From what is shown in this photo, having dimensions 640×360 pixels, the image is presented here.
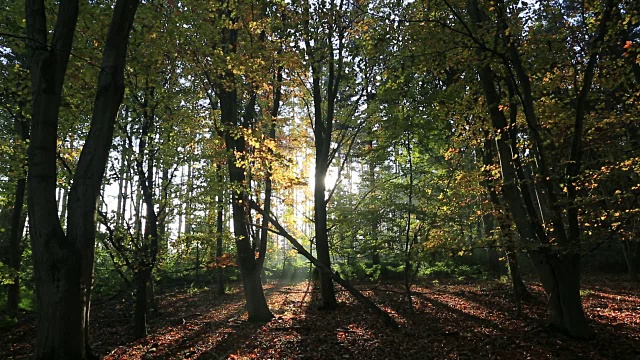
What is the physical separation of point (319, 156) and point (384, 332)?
5.64 metres

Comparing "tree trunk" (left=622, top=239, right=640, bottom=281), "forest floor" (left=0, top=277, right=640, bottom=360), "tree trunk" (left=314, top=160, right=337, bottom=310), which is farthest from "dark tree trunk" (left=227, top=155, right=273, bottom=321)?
"tree trunk" (left=622, top=239, right=640, bottom=281)

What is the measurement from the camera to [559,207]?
6773 mm

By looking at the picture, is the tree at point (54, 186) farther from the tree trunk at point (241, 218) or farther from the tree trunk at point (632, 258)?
the tree trunk at point (632, 258)

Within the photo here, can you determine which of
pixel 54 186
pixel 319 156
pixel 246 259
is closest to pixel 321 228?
pixel 319 156

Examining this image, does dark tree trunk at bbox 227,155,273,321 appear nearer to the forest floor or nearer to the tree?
the forest floor

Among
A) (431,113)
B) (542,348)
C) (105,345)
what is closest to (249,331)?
(105,345)

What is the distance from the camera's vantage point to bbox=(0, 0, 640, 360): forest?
194 inches

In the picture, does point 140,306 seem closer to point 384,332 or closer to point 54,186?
point 54,186

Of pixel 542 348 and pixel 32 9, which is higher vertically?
pixel 32 9

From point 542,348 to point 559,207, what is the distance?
98.6 inches

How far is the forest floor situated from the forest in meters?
0.07

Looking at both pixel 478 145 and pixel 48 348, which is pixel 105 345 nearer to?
pixel 48 348

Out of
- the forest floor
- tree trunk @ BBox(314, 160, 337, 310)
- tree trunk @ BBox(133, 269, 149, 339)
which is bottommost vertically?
the forest floor

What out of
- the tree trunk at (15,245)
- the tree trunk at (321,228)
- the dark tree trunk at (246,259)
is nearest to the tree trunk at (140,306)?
the dark tree trunk at (246,259)
